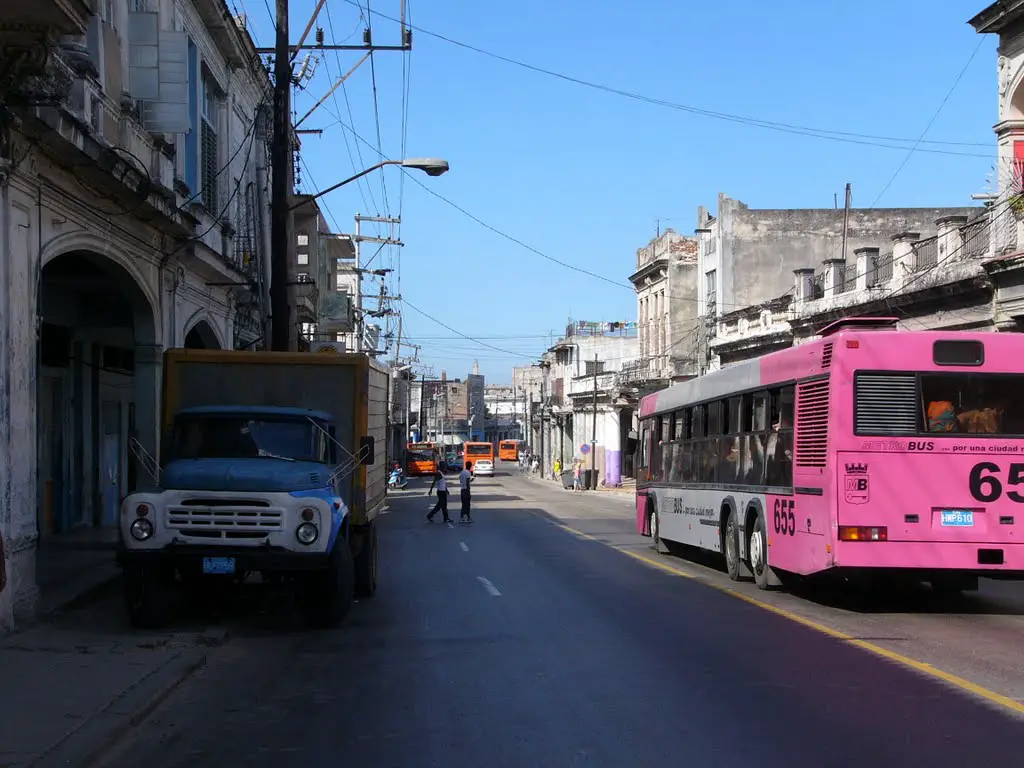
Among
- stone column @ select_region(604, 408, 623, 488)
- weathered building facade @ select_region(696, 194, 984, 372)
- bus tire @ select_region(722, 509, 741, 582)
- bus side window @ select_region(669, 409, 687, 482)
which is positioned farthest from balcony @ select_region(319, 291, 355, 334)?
bus tire @ select_region(722, 509, 741, 582)

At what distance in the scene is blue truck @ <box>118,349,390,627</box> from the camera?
12836mm

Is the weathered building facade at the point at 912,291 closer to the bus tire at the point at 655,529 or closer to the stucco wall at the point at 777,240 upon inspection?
the bus tire at the point at 655,529

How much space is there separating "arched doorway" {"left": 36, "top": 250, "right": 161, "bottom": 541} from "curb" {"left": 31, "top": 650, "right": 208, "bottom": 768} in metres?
9.17

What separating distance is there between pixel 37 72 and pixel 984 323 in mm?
23298

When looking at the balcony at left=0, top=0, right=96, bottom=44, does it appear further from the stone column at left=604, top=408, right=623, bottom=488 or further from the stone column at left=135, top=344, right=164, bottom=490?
the stone column at left=604, top=408, right=623, bottom=488

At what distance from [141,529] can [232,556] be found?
3.26 feet

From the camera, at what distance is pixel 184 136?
23.8m

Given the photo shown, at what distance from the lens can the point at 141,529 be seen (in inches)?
504

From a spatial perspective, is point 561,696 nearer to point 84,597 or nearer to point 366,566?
point 366,566

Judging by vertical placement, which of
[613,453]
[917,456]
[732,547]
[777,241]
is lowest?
[613,453]

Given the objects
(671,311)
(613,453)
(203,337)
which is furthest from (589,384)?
(203,337)

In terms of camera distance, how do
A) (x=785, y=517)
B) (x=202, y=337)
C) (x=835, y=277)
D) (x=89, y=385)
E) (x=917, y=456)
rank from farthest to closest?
(x=835, y=277) < (x=202, y=337) < (x=89, y=385) < (x=785, y=517) < (x=917, y=456)

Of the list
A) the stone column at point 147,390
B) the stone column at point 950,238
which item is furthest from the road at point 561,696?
the stone column at point 950,238

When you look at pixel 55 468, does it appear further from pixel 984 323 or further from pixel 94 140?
pixel 984 323
